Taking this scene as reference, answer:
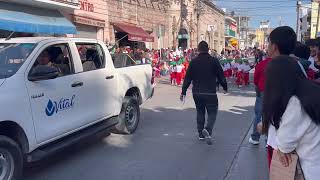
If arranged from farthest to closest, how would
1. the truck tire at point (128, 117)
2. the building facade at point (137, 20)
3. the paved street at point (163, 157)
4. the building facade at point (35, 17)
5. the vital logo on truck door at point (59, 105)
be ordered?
1. the building facade at point (137, 20)
2. the building facade at point (35, 17)
3. the truck tire at point (128, 117)
4. the paved street at point (163, 157)
5. the vital logo on truck door at point (59, 105)

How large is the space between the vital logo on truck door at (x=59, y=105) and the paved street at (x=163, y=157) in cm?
85

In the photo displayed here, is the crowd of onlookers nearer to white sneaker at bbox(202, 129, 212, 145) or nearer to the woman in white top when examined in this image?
the woman in white top

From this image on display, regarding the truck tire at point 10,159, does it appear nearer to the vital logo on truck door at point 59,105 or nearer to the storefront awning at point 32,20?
the vital logo on truck door at point 59,105

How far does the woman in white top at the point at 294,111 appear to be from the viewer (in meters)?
2.50

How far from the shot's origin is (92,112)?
6391 millimetres

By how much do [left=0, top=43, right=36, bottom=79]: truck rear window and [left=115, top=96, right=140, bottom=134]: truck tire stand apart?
2537 mm

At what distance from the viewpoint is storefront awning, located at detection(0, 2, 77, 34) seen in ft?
48.3

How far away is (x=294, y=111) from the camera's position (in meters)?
2.51

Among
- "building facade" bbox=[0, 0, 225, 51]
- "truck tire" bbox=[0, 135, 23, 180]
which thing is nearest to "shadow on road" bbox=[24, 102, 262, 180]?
"truck tire" bbox=[0, 135, 23, 180]

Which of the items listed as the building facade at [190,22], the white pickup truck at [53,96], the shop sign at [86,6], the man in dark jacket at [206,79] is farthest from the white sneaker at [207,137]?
the building facade at [190,22]

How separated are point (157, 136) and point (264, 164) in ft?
7.83

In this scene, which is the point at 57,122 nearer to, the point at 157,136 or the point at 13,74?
the point at 13,74

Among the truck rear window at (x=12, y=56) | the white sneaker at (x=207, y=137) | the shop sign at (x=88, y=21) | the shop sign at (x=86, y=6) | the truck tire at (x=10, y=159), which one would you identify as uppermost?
the shop sign at (x=86, y=6)

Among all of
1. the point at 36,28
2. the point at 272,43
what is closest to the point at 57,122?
the point at 272,43
